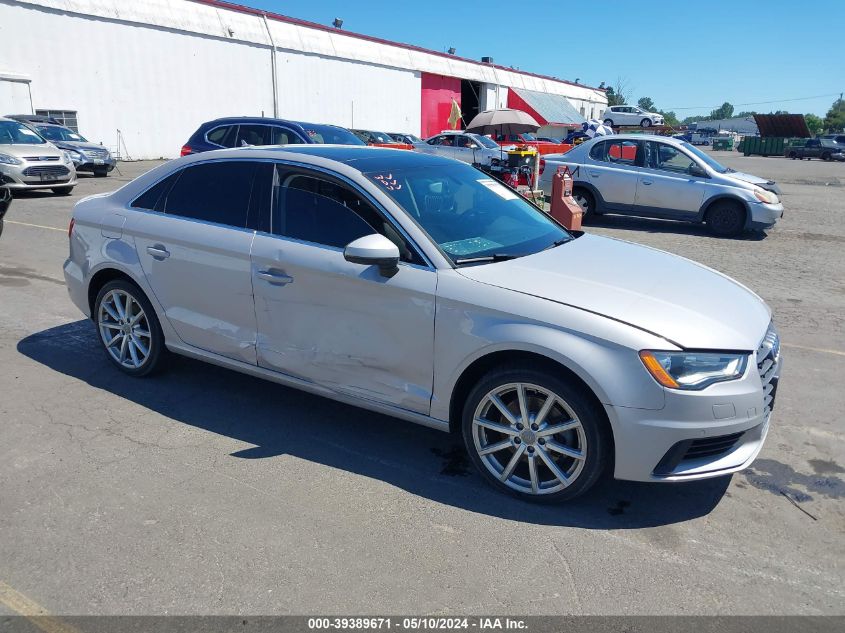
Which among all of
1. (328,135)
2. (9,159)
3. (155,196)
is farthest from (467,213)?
(9,159)

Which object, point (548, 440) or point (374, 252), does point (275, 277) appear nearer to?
point (374, 252)

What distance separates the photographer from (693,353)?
3.06 m

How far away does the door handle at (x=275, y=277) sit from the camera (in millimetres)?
3914

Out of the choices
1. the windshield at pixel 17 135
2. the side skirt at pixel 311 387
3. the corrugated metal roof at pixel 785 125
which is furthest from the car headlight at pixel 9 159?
the corrugated metal roof at pixel 785 125

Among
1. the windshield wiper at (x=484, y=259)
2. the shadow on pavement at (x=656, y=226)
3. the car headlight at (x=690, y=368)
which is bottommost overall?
the shadow on pavement at (x=656, y=226)

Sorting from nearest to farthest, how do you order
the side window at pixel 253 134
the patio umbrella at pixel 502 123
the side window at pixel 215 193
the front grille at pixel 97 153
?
the side window at pixel 215 193
the side window at pixel 253 134
the front grille at pixel 97 153
the patio umbrella at pixel 502 123

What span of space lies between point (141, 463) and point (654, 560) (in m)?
2.71

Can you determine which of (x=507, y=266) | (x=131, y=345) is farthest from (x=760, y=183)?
(x=131, y=345)

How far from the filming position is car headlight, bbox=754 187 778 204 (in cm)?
1161

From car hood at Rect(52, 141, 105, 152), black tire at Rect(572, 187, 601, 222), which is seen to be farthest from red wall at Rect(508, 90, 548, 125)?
black tire at Rect(572, 187, 601, 222)

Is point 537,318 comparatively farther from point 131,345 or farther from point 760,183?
point 760,183

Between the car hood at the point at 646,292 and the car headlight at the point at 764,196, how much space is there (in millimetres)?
8677

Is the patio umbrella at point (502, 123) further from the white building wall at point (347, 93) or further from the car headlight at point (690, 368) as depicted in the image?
the car headlight at point (690, 368)

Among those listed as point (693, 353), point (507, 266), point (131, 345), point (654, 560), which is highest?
point (507, 266)
